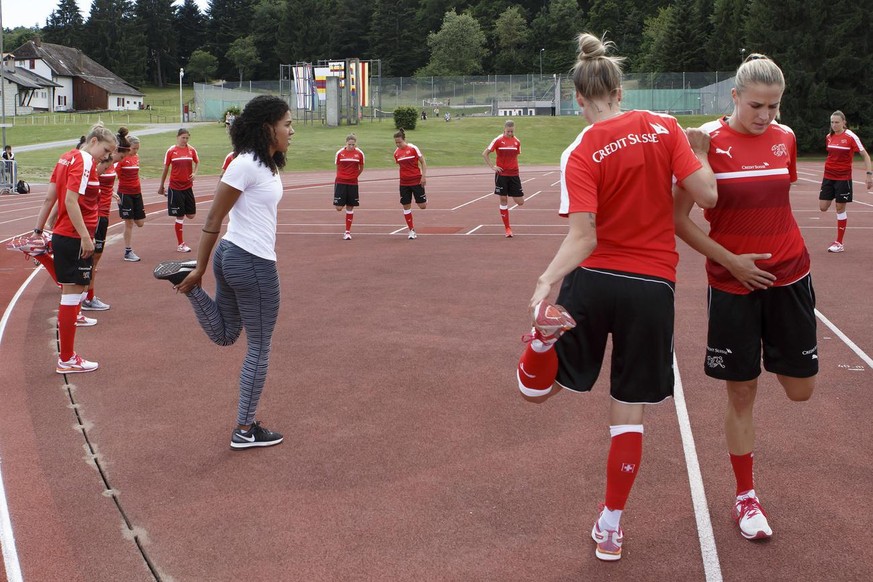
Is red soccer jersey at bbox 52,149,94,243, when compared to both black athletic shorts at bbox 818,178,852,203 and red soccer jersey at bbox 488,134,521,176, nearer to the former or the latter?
red soccer jersey at bbox 488,134,521,176

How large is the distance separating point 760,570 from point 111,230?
54.3 feet

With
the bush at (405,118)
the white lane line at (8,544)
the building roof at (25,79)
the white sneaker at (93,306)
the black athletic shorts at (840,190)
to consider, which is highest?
the building roof at (25,79)

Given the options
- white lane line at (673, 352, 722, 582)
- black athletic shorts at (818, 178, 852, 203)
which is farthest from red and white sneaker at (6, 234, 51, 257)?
black athletic shorts at (818, 178, 852, 203)

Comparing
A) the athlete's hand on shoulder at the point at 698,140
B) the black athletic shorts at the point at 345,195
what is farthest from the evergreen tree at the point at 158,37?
the athlete's hand on shoulder at the point at 698,140

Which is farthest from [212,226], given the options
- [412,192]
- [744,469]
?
[412,192]

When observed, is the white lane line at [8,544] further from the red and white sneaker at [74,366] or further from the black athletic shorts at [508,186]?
the black athletic shorts at [508,186]

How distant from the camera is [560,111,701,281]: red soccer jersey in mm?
3465

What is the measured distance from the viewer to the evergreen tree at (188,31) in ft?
422

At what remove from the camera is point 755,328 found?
3.92m

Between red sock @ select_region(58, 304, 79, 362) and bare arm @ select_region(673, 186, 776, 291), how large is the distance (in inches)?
209

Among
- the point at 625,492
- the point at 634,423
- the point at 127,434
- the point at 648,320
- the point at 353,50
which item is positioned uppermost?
the point at 353,50

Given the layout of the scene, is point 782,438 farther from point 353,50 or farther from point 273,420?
point 353,50

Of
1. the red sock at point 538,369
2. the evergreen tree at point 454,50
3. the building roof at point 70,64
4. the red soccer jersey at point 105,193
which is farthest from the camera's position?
the evergreen tree at point 454,50

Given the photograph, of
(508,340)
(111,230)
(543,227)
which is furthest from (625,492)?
(111,230)
